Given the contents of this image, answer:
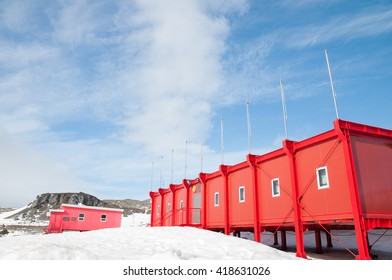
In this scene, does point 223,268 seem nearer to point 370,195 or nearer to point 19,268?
point 19,268

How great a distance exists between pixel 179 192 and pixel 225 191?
354 inches

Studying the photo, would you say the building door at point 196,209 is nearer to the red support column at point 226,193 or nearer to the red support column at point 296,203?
the red support column at point 226,193

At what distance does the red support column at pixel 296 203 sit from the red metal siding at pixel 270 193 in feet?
1.93

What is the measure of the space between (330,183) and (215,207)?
35.4ft

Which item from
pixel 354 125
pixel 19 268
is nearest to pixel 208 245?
pixel 19 268

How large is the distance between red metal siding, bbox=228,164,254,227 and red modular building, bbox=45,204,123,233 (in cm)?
2610

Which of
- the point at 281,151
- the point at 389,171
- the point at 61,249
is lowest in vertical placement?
the point at 61,249

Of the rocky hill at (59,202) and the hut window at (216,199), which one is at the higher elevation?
the rocky hill at (59,202)

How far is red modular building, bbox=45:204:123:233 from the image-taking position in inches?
1515

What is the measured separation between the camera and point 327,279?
695cm

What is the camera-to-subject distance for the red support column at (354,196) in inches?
478

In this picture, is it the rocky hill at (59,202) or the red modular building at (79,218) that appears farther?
the rocky hill at (59,202)

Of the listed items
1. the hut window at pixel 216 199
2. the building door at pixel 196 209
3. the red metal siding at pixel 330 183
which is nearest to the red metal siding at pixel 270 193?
the red metal siding at pixel 330 183

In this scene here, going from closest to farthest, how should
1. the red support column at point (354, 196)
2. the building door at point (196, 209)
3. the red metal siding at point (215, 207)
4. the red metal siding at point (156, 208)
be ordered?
the red support column at point (354, 196) → the red metal siding at point (215, 207) → the building door at point (196, 209) → the red metal siding at point (156, 208)
